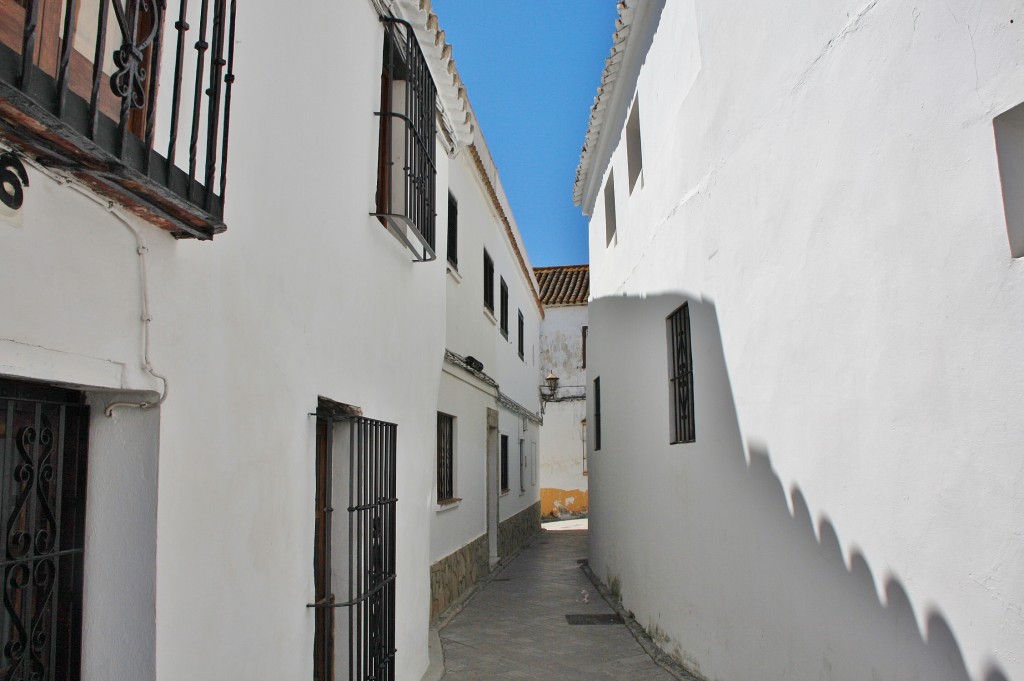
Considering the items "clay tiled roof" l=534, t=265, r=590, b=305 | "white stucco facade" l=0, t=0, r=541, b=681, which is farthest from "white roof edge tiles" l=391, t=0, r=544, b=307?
"clay tiled roof" l=534, t=265, r=590, b=305

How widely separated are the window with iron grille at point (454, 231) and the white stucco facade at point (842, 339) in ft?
11.0

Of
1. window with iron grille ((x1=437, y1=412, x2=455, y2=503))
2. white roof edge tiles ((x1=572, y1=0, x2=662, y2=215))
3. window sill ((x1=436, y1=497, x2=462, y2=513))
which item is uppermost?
white roof edge tiles ((x1=572, y1=0, x2=662, y2=215))

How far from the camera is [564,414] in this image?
24.0m

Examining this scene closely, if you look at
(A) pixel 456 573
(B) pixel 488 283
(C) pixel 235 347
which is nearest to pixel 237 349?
(C) pixel 235 347

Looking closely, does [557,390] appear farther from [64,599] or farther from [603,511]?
[64,599]

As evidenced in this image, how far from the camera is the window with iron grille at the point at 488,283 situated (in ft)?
41.4

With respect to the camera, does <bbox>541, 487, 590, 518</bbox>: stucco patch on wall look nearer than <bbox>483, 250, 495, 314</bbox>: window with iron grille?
No

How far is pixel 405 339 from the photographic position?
592 cm

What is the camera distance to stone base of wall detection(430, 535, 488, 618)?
28.9 ft

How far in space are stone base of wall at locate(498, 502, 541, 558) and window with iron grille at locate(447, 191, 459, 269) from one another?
17.9 feet

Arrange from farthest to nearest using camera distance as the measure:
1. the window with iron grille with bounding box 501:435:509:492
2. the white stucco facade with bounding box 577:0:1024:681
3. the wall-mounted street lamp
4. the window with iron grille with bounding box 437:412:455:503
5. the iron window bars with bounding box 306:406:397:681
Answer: the wall-mounted street lamp < the window with iron grille with bounding box 501:435:509:492 < the window with iron grille with bounding box 437:412:455:503 < the iron window bars with bounding box 306:406:397:681 < the white stucco facade with bounding box 577:0:1024:681

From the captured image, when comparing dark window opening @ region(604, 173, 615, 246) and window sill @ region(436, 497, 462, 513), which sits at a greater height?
dark window opening @ region(604, 173, 615, 246)

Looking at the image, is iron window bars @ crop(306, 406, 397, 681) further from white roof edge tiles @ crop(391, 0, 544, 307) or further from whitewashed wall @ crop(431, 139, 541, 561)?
whitewashed wall @ crop(431, 139, 541, 561)

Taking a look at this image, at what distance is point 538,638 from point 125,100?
7.01 metres
